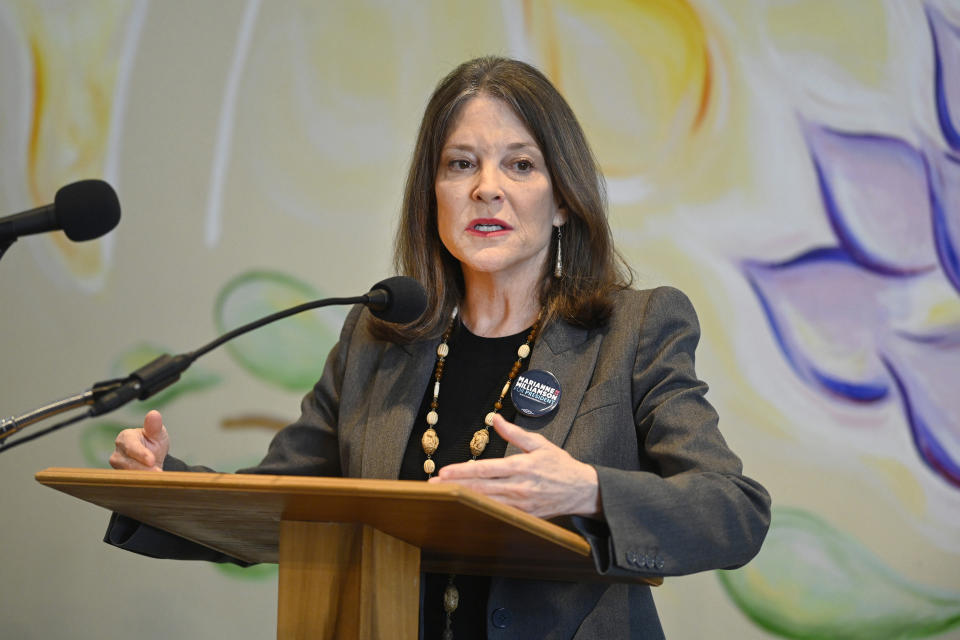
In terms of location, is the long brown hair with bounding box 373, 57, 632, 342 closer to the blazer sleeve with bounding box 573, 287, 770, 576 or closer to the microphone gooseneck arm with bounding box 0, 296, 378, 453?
the blazer sleeve with bounding box 573, 287, 770, 576

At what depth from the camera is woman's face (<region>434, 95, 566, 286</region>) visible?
7.00ft

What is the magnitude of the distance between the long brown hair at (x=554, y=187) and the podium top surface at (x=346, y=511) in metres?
0.69

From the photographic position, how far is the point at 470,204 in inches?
85.1

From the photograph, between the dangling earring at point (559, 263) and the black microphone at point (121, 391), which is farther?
the dangling earring at point (559, 263)

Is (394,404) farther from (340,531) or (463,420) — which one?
(340,531)

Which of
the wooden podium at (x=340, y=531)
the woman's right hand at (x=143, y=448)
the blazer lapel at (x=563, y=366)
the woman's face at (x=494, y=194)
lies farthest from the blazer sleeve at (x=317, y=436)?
the wooden podium at (x=340, y=531)

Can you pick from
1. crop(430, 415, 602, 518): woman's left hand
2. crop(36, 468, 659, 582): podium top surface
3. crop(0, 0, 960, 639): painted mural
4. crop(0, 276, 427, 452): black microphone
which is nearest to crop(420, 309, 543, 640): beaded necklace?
crop(36, 468, 659, 582): podium top surface

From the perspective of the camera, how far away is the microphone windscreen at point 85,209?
122 centimetres

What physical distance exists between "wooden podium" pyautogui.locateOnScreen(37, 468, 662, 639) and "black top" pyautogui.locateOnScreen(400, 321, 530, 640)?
0.30 m

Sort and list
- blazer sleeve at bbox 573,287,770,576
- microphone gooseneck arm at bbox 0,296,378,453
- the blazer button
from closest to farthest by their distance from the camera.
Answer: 1. microphone gooseneck arm at bbox 0,296,378,453
2. blazer sleeve at bbox 573,287,770,576
3. the blazer button

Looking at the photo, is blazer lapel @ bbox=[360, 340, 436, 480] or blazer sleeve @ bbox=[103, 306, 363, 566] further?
blazer sleeve @ bbox=[103, 306, 363, 566]

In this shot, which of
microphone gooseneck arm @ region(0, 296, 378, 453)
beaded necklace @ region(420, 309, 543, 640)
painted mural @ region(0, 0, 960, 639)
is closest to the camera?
microphone gooseneck arm @ region(0, 296, 378, 453)

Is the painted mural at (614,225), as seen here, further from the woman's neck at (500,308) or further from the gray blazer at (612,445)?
the gray blazer at (612,445)

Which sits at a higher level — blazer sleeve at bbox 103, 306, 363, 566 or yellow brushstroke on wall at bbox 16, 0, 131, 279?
yellow brushstroke on wall at bbox 16, 0, 131, 279
